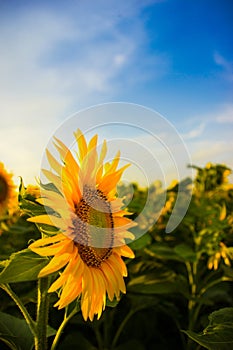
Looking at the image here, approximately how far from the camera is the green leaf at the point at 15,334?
147cm

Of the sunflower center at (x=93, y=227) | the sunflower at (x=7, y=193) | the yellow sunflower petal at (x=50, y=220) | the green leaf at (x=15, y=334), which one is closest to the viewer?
the yellow sunflower petal at (x=50, y=220)

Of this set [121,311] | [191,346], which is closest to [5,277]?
[191,346]

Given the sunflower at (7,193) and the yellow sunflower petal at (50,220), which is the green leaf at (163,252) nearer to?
the sunflower at (7,193)

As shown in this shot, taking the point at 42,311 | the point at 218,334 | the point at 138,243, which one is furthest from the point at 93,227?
the point at 138,243

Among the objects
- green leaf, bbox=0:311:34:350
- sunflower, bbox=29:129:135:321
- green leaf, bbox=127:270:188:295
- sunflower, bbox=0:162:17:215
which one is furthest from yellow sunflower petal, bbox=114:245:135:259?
sunflower, bbox=0:162:17:215

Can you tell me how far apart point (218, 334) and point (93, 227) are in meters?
0.49

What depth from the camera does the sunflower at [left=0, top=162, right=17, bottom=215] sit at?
10.7ft

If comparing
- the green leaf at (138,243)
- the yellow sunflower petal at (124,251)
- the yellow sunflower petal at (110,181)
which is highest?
the yellow sunflower petal at (110,181)

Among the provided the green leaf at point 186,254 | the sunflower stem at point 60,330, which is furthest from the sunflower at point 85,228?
the green leaf at point 186,254

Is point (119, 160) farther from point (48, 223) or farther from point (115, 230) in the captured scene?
point (48, 223)

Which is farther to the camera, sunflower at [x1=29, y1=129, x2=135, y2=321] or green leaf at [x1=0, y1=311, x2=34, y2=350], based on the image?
green leaf at [x1=0, y1=311, x2=34, y2=350]

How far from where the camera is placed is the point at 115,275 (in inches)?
52.4

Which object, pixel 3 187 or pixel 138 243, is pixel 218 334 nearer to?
pixel 138 243

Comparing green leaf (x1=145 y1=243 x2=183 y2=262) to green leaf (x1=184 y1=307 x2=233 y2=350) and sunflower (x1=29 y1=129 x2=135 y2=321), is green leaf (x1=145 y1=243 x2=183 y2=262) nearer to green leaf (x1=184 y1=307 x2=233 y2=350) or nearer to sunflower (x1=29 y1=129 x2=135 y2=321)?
green leaf (x1=184 y1=307 x2=233 y2=350)
